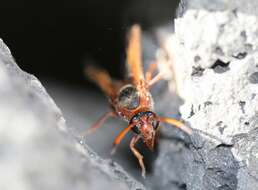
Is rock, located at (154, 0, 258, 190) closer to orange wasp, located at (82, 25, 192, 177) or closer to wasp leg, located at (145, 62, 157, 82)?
orange wasp, located at (82, 25, 192, 177)

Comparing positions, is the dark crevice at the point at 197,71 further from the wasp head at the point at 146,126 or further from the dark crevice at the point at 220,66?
the wasp head at the point at 146,126

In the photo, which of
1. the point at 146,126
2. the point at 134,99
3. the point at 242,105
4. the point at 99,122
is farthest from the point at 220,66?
the point at 99,122

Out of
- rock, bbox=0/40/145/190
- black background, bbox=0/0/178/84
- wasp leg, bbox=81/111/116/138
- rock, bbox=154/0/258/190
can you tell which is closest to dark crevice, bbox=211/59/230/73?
rock, bbox=154/0/258/190

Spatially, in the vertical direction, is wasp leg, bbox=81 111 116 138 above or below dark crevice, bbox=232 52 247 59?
above

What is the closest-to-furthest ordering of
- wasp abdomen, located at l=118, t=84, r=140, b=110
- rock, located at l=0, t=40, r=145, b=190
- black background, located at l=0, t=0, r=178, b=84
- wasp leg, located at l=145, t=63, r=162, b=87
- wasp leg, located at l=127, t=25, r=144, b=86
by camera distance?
rock, located at l=0, t=40, r=145, b=190 < wasp abdomen, located at l=118, t=84, r=140, b=110 < wasp leg, located at l=145, t=63, r=162, b=87 < wasp leg, located at l=127, t=25, r=144, b=86 < black background, located at l=0, t=0, r=178, b=84

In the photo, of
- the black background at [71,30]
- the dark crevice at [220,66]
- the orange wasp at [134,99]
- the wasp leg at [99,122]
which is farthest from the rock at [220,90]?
the black background at [71,30]

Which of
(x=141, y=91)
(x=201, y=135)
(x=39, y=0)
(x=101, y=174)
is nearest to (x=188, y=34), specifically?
(x=201, y=135)

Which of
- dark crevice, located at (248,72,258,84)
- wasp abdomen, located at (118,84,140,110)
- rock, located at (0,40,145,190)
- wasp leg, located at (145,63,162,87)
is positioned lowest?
rock, located at (0,40,145,190)
